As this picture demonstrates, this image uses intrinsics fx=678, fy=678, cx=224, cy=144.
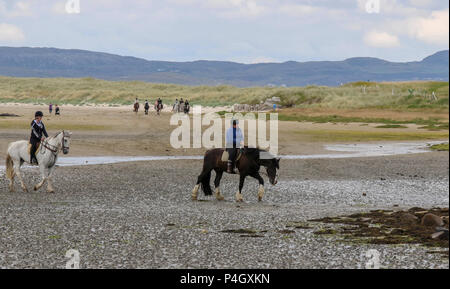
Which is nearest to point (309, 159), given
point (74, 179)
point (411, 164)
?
point (411, 164)

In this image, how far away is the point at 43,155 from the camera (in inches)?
923

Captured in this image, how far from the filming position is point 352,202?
2305 centimetres

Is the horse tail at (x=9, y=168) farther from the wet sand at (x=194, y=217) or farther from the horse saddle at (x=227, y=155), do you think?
the horse saddle at (x=227, y=155)

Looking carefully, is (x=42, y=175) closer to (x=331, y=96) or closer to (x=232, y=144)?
(x=232, y=144)

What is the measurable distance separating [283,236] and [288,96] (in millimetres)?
94118

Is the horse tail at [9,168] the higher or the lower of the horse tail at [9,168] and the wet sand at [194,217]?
the higher

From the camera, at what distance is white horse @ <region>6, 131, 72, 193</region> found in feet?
76.7

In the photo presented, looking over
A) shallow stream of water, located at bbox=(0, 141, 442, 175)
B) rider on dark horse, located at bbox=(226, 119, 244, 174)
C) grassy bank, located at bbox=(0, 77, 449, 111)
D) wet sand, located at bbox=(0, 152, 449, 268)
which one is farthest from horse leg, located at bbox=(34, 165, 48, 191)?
grassy bank, located at bbox=(0, 77, 449, 111)

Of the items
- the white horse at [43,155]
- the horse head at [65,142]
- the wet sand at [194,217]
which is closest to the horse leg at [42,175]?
the white horse at [43,155]

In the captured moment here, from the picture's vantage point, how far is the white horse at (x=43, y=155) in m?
23.4

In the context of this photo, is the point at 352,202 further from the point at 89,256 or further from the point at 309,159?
the point at 309,159

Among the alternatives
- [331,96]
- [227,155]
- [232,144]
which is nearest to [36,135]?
[227,155]

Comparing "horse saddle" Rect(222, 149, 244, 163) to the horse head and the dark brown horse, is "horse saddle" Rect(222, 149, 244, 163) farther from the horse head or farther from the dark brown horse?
the horse head
